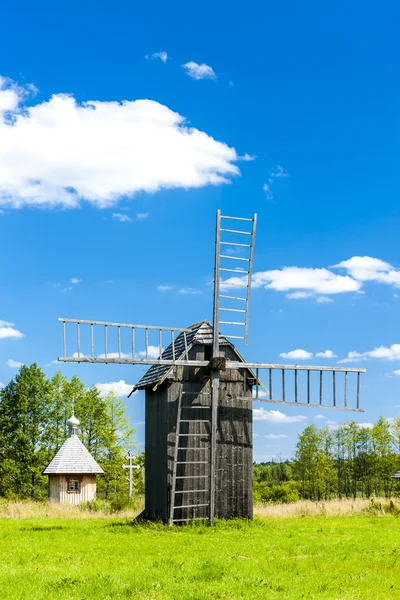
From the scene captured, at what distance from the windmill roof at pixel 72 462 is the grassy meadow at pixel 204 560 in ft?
41.5

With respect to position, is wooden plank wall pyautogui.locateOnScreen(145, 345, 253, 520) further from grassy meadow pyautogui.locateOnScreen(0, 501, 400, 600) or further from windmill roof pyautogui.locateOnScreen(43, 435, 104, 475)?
windmill roof pyautogui.locateOnScreen(43, 435, 104, 475)

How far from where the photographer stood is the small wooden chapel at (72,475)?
3656cm

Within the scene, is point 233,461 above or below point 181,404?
below

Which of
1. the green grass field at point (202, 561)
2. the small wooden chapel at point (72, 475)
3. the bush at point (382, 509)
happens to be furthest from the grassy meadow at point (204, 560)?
the small wooden chapel at point (72, 475)

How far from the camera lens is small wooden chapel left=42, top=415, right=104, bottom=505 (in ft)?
120

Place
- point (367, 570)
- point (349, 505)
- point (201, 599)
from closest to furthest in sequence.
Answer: point (201, 599) < point (367, 570) < point (349, 505)

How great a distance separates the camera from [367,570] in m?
13.6

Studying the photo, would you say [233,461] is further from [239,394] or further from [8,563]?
[8,563]

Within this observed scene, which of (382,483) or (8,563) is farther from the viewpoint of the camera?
(382,483)

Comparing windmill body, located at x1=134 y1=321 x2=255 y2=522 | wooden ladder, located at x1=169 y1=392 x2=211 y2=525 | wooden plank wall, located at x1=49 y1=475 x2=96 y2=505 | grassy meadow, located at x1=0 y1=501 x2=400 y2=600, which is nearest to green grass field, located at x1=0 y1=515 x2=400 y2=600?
grassy meadow, located at x1=0 y1=501 x2=400 y2=600

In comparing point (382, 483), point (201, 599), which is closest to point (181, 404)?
point (201, 599)

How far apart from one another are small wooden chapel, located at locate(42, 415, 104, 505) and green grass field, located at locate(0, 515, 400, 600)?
1461 centimetres

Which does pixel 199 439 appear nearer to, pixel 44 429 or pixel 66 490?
pixel 66 490

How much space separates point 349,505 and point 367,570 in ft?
49.0
